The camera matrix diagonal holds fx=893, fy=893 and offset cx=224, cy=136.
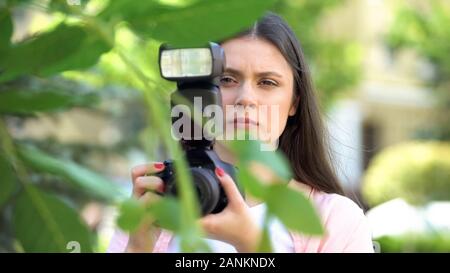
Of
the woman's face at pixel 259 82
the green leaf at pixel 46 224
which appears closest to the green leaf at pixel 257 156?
the green leaf at pixel 46 224

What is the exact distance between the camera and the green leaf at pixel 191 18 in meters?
0.36

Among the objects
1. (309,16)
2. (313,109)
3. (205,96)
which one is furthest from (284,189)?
(309,16)

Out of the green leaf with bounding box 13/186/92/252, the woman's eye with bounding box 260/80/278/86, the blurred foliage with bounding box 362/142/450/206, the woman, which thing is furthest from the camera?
the blurred foliage with bounding box 362/142/450/206

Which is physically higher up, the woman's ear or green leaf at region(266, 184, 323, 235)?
green leaf at region(266, 184, 323, 235)

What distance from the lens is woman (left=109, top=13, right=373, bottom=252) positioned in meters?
0.84

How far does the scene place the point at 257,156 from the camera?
0.31m

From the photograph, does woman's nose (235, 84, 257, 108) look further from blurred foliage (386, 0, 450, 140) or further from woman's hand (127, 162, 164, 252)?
blurred foliage (386, 0, 450, 140)

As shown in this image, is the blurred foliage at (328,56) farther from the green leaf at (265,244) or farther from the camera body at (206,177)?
the green leaf at (265,244)

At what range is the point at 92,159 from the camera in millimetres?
5672

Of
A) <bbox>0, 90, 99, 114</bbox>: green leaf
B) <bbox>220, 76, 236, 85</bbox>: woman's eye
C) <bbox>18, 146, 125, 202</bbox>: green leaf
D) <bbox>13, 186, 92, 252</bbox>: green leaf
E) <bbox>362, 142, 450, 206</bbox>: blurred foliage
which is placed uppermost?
<bbox>0, 90, 99, 114</bbox>: green leaf

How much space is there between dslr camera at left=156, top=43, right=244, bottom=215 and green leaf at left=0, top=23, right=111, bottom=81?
0.14 metres

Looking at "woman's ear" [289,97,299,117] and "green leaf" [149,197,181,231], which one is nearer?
"green leaf" [149,197,181,231]

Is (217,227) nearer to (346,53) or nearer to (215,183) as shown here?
(215,183)

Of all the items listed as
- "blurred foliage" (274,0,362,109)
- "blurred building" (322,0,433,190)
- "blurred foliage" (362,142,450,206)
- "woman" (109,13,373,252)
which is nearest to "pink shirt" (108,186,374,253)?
"woman" (109,13,373,252)
